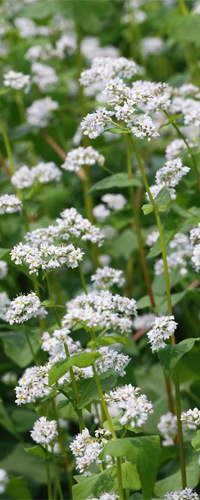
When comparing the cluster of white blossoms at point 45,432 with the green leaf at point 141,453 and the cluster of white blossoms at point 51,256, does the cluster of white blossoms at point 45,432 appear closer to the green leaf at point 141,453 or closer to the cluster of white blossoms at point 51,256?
the green leaf at point 141,453

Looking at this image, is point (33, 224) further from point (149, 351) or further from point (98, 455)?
point (98, 455)

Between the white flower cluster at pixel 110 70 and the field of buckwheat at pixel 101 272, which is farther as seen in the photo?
the white flower cluster at pixel 110 70

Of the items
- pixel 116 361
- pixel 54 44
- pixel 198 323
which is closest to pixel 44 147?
pixel 54 44

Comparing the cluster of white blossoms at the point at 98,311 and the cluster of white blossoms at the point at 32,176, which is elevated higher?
the cluster of white blossoms at the point at 32,176

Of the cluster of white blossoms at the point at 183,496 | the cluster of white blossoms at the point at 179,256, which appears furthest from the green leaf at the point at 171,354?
the cluster of white blossoms at the point at 179,256

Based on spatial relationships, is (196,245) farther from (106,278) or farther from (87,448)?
(87,448)

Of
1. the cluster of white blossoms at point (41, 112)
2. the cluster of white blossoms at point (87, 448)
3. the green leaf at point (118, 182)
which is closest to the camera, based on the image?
the cluster of white blossoms at point (87, 448)

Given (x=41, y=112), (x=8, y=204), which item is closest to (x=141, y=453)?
(x=8, y=204)
